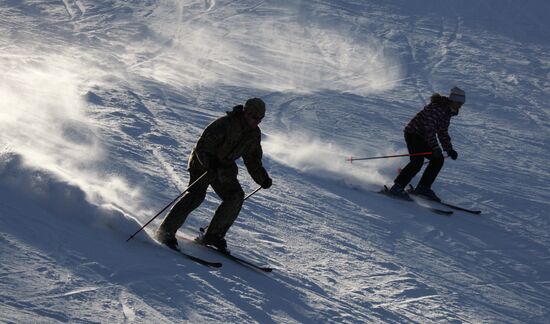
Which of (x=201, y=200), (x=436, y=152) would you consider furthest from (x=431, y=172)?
(x=201, y=200)

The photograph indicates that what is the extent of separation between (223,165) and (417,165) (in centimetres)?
418

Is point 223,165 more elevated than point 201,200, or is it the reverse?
point 223,165

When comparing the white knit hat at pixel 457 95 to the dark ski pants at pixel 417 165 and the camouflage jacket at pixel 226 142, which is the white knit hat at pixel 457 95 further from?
the camouflage jacket at pixel 226 142

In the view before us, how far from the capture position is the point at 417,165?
10.7 meters

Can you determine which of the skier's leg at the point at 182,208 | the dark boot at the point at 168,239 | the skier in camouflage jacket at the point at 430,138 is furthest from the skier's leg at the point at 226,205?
the skier in camouflage jacket at the point at 430,138

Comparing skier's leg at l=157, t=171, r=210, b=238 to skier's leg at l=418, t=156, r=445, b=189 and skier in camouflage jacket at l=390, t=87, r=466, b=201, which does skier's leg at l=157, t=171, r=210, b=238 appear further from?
skier's leg at l=418, t=156, r=445, b=189

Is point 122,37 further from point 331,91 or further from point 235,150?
point 235,150

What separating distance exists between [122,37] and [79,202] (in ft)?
40.1

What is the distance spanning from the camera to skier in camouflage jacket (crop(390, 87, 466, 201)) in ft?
33.9

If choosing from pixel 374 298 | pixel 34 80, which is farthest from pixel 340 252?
pixel 34 80

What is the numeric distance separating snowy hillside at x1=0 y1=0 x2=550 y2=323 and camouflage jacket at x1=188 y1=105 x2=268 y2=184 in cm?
83

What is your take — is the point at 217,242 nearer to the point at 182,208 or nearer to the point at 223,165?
the point at 182,208

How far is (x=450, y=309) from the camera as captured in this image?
7262mm

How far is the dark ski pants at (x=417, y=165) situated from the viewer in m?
10.6
